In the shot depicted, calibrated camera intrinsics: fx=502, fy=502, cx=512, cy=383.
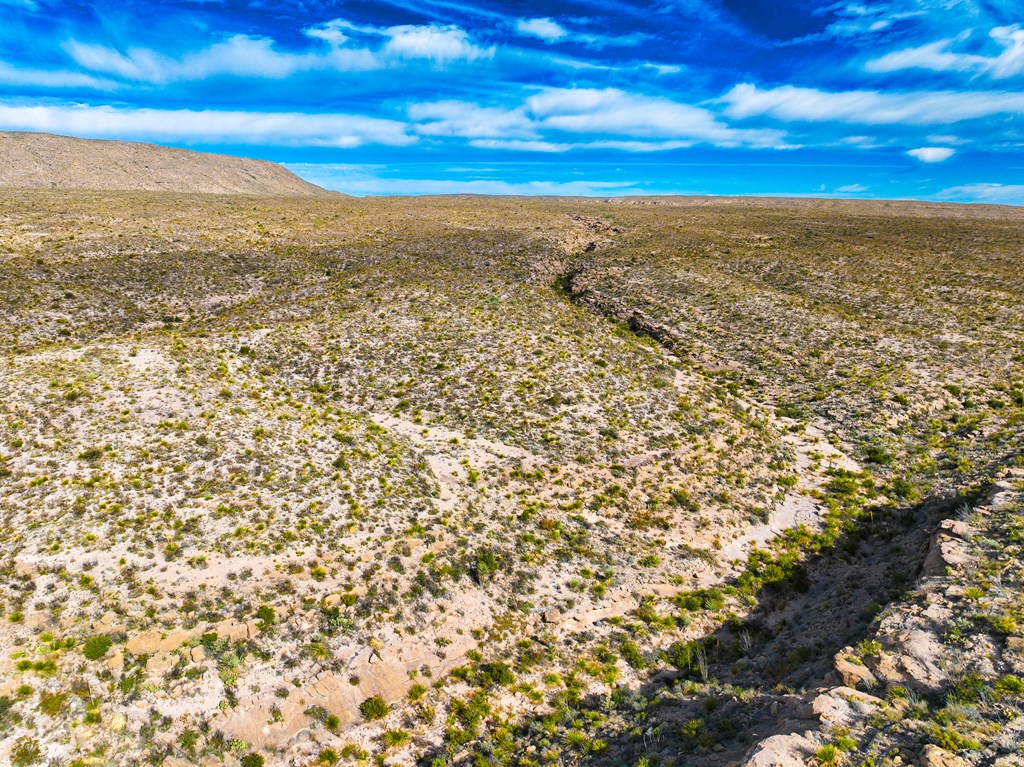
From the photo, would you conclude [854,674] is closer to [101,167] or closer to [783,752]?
[783,752]

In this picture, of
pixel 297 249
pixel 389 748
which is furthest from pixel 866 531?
pixel 297 249

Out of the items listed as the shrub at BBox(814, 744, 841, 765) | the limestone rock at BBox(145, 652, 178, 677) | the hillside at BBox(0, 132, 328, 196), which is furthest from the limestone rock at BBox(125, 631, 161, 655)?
the hillside at BBox(0, 132, 328, 196)

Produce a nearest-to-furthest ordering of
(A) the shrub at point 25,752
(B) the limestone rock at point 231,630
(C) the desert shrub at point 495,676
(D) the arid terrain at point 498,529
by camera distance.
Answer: (A) the shrub at point 25,752
(D) the arid terrain at point 498,529
(B) the limestone rock at point 231,630
(C) the desert shrub at point 495,676

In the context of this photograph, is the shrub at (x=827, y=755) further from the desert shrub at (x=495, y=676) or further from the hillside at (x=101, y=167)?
the hillside at (x=101, y=167)

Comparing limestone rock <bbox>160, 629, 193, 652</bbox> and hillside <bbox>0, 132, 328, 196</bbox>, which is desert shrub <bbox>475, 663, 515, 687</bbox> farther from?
hillside <bbox>0, 132, 328, 196</bbox>

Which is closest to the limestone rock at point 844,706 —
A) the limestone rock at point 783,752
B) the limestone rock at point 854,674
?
the limestone rock at point 854,674
